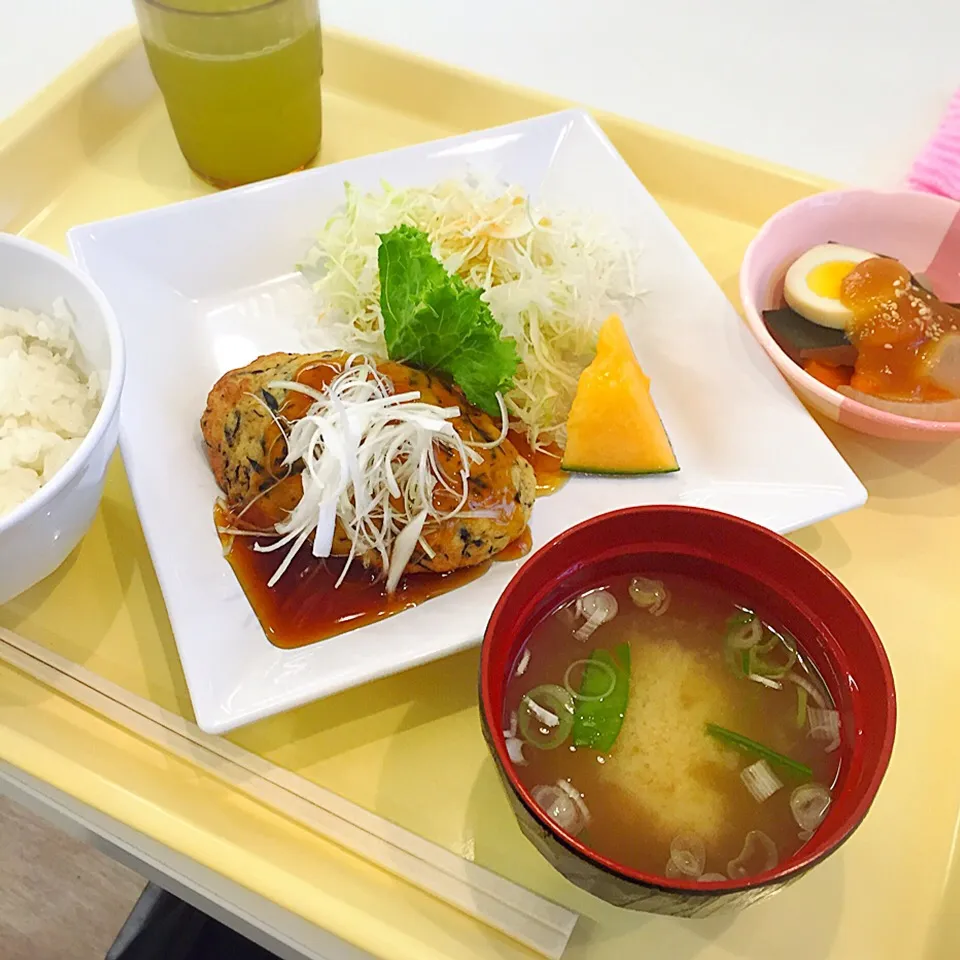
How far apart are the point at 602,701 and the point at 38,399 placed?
90 cm

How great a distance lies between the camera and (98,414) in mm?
1252

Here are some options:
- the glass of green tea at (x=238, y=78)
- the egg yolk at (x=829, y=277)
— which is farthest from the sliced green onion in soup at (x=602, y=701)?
the glass of green tea at (x=238, y=78)

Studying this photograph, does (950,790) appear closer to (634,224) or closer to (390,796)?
(390,796)

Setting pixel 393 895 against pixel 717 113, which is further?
pixel 717 113

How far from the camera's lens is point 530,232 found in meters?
1.79

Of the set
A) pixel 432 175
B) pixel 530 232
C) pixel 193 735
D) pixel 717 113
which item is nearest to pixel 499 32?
pixel 717 113

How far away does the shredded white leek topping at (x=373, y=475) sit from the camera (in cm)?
133

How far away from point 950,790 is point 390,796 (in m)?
0.76

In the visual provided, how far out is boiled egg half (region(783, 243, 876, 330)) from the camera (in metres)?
1.62

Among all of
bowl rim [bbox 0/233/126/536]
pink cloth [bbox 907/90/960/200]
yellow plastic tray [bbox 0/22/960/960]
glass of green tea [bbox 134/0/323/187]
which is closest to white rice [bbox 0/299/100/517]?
bowl rim [bbox 0/233/126/536]

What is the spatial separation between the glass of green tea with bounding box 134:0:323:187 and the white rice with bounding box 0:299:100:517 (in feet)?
2.25

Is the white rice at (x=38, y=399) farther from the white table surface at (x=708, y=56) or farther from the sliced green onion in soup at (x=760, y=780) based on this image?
the white table surface at (x=708, y=56)

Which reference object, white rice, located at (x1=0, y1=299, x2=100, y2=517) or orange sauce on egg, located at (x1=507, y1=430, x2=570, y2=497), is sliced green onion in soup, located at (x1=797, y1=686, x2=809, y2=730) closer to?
orange sauce on egg, located at (x1=507, y1=430, x2=570, y2=497)

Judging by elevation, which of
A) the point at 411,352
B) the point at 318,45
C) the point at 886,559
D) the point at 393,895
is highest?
the point at 318,45
